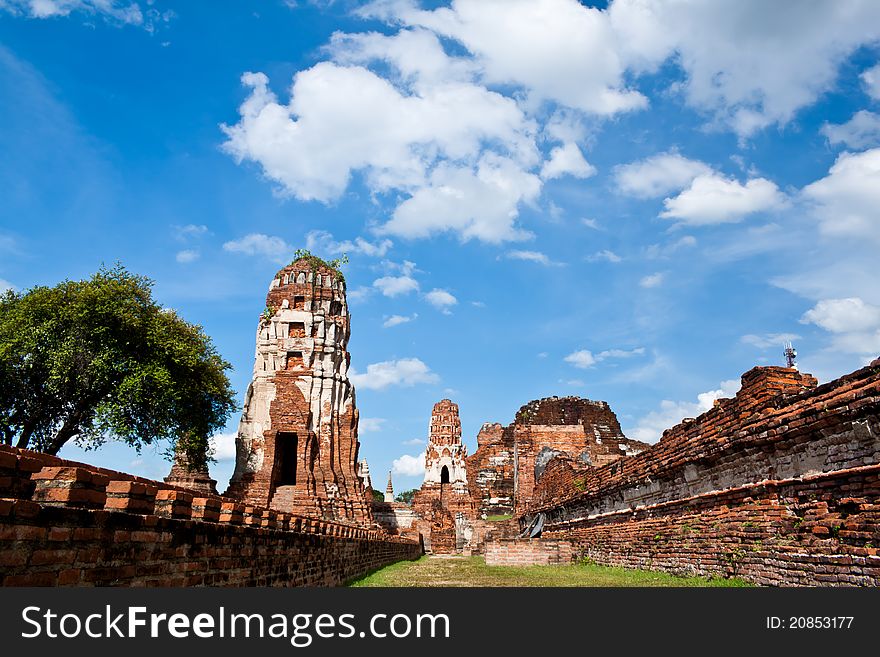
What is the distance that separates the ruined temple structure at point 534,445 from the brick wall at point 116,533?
2901cm

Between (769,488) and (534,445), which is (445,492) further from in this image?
(769,488)

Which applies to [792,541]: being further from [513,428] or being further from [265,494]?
[513,428]

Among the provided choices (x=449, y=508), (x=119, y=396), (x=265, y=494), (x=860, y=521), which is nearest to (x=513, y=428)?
(x=449, y=508)

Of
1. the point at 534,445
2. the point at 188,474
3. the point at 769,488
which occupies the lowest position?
the point at 769,488

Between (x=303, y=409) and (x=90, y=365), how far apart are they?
6.98 meters

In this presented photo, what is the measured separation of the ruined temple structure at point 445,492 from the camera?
91.1ft

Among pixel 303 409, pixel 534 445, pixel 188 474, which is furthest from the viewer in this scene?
pixel 534 445

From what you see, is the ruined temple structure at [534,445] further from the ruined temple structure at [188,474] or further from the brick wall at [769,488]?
the brick wall at [769,488]

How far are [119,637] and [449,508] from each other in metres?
28.9

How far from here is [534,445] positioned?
3819cm

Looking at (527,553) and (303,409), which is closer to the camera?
(527,553)

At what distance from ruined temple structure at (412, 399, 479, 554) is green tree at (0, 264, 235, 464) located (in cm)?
1308

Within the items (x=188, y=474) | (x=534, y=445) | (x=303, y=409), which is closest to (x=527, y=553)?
(x=303, y=409)

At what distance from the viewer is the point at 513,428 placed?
4200 centimetres
